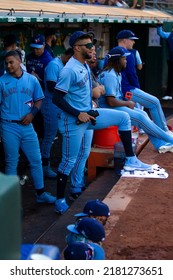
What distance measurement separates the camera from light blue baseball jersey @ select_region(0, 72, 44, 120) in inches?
212

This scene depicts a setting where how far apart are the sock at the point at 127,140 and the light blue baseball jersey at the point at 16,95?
0.99 meters

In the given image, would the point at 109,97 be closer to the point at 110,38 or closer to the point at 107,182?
the point at 107,182

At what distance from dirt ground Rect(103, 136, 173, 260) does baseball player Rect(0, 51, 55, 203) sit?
1167 mm

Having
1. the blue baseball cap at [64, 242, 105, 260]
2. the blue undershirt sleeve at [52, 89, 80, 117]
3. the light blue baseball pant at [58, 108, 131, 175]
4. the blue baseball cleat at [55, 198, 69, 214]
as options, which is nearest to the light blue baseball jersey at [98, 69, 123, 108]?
the light blue baseball pant at [58, 108, 131, 175]

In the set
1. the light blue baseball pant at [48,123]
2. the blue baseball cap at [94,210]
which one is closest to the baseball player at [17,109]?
the light blue baseball pant at [48,123]

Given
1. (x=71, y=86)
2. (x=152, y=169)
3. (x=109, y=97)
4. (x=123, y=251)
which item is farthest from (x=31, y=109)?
(x=123, y=251)

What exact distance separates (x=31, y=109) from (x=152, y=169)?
4.75ft

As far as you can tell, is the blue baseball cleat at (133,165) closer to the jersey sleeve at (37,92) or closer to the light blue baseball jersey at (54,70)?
the jersey sleeve at (37,92)

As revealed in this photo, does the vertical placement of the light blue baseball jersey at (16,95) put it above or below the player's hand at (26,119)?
above

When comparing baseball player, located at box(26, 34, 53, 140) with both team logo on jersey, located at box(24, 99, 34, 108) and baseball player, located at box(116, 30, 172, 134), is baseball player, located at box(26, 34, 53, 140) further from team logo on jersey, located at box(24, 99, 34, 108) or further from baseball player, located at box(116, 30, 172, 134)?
team logo on jersey, located at box(24, 99, 34, 108)

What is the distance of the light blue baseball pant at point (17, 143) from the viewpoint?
548 centimetres

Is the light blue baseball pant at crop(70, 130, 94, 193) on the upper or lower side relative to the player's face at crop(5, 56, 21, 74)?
lower
